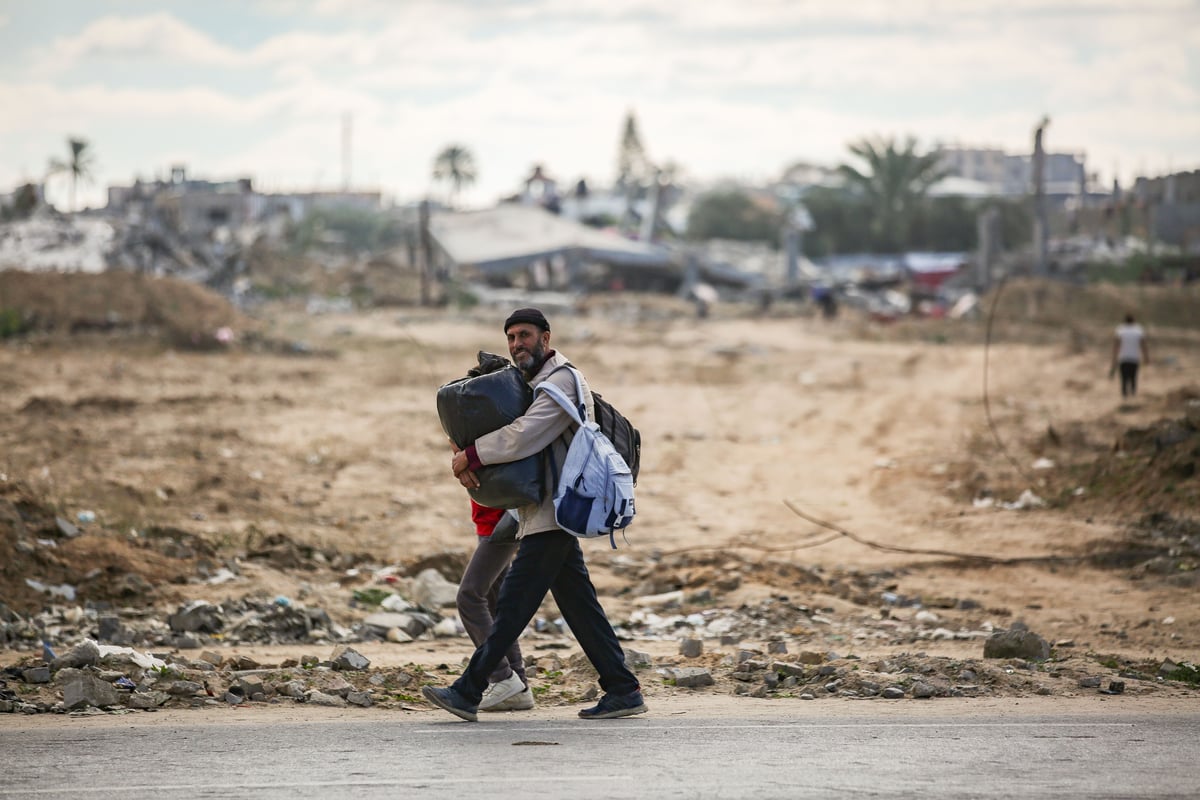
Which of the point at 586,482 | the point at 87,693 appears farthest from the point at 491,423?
the point at 87,693

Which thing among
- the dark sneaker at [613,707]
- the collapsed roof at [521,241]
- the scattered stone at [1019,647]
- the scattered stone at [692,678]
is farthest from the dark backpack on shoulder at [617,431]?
the collapsed roof at [521,241]

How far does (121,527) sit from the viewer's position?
11.9 metres

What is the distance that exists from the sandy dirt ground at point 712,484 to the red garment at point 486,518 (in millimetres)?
2434

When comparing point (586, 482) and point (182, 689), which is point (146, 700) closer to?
point (182, 689)

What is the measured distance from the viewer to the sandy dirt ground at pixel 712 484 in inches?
407

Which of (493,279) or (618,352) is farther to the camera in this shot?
(493,279)

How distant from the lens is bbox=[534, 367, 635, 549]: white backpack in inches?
232

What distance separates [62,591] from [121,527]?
2.22 meters

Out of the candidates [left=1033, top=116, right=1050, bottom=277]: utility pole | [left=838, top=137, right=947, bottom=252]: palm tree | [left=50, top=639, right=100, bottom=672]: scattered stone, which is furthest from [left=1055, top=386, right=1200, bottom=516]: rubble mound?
[left=838, top=137, right=947, bottom=252]: palm tree

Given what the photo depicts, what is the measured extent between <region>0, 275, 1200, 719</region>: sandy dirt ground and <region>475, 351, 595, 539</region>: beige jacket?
2846 mm

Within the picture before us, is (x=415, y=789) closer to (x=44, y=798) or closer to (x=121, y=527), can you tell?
(x=44, y=798)

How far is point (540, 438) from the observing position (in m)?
5.91

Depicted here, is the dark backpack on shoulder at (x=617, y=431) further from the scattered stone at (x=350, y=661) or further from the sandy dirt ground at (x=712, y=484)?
the sandy dirt ground at (x=712, y=484)

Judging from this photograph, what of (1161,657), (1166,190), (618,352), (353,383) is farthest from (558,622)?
(1166,190)
